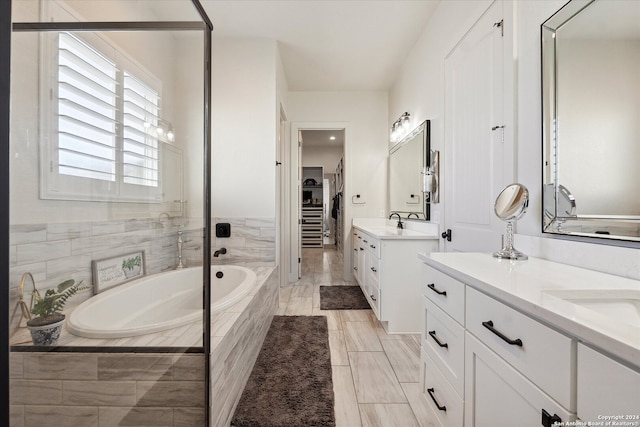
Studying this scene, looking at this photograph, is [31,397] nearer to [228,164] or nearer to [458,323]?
A: [458,323]

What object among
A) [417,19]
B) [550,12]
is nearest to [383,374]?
[550,12]

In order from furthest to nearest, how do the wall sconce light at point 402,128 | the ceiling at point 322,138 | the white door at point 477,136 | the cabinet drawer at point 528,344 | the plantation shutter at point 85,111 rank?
the ceiling at point 322,138 < the wall sconce light at point 402,128 < the white door at point 477,136 < the plantation shutter at point 85,111 < the cabinet drawer at point 528,344

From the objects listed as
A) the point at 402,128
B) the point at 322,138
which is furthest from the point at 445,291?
the point at 322,138

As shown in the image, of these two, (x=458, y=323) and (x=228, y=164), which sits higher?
(x=228, y=164)

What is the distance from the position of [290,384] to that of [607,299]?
1.52m

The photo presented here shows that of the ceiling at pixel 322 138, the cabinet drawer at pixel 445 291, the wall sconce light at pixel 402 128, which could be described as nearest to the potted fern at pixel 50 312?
the cabinet drawer at pixel 445 291

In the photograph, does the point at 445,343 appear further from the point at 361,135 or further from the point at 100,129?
the point at 361,135

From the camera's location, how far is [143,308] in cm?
115

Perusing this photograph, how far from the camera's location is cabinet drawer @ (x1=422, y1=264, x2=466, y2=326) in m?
1.03

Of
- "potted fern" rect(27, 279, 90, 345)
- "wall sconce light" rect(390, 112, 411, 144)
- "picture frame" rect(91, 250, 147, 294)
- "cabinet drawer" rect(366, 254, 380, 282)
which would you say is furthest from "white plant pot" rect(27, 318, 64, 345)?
"wall sconce light" rect(390, 112, 411, 144)

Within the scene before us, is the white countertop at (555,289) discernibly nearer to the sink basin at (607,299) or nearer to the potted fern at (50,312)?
the sink basin at (607,299)

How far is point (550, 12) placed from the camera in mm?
1172

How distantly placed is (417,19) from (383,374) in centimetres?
297

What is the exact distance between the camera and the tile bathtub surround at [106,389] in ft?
2.06
